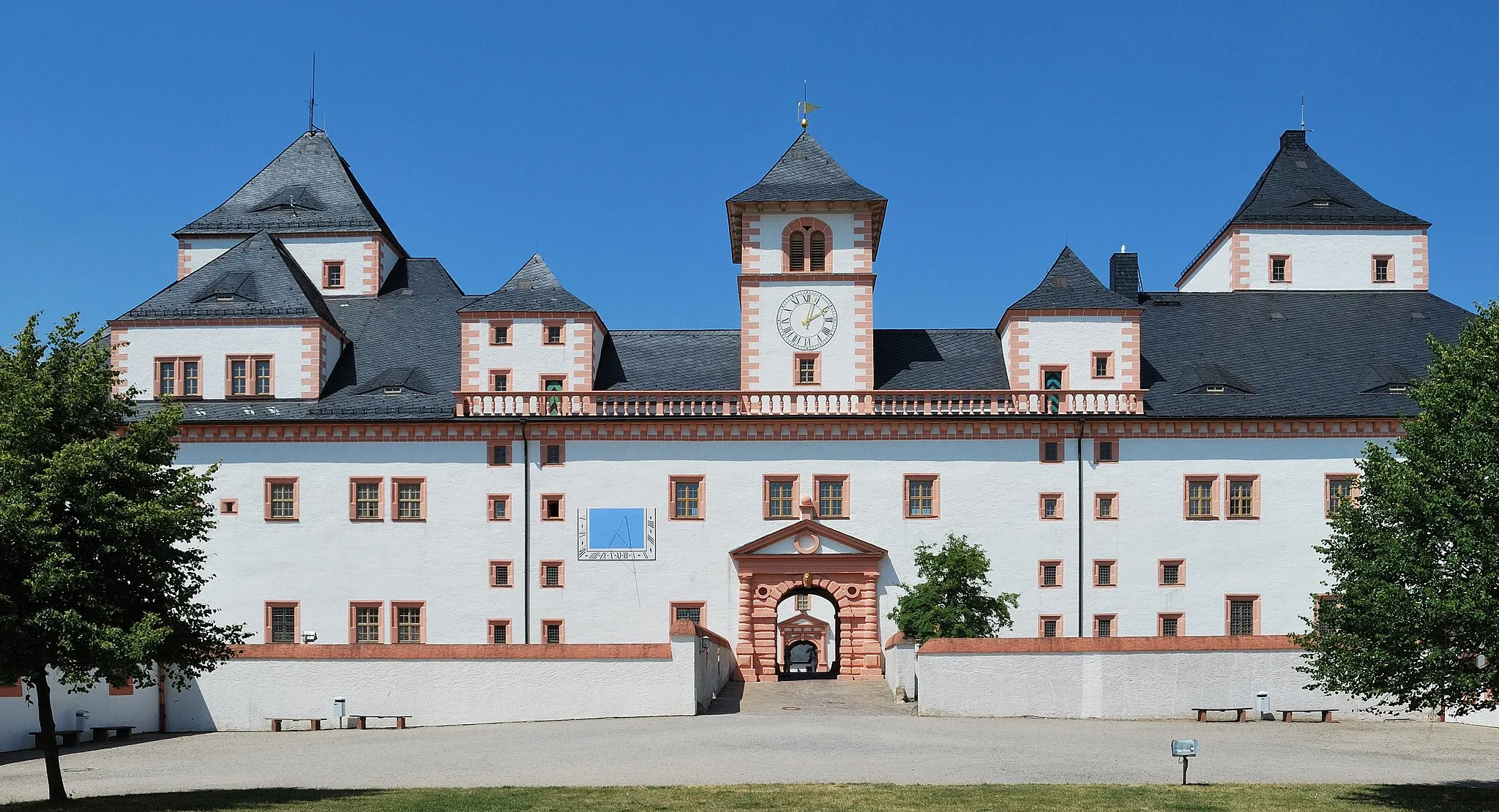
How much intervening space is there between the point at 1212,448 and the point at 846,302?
11.6 meters

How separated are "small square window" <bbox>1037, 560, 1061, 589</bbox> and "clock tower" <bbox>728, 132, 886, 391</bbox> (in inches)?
290

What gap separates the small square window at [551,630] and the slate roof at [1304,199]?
28.3 m

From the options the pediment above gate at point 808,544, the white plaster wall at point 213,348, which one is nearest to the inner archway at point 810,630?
the pediment above gate at point 808,544

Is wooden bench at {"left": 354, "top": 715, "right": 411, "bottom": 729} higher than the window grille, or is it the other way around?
the window grille

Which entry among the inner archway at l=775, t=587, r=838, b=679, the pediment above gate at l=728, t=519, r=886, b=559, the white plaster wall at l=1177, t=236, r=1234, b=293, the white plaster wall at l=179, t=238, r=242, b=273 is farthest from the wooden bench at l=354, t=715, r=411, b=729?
the inner archway at l=775, t=587, r=838, b=679

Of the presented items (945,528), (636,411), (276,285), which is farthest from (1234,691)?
(276,285)

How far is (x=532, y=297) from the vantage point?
47.5 metres

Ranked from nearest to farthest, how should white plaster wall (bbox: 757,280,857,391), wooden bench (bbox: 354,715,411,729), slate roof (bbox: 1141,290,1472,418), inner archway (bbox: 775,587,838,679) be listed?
wooden bench (bbox: 354,715,411,729) < slate roof (bbox: 1141,290,1472,418) < white plaster wall (bbox: 757,280,857,391) < inner archway (bbox: 775,587,838,679)

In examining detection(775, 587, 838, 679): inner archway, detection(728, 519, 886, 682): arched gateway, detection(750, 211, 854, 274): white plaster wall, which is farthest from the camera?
detection(775, 587, 838, 679): inner archway

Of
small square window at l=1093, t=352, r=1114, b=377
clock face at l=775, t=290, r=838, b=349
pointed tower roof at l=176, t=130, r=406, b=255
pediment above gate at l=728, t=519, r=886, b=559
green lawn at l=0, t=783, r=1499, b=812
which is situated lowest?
green lawn at l=0, t=783, r=1499, b=812

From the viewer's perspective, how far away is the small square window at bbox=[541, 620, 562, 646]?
4512cm

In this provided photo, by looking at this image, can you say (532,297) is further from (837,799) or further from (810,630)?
(810,630)

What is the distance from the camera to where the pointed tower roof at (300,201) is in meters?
55.3

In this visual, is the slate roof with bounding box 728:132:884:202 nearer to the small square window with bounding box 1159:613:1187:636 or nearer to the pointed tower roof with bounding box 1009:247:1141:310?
the pointed tower roof with bounding box 1009:247:1141:310
